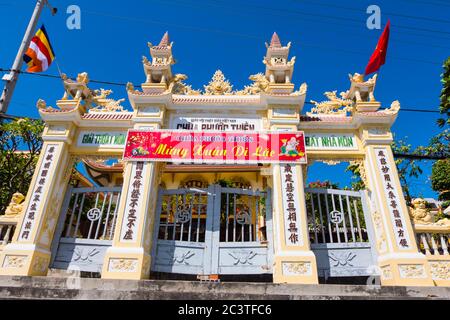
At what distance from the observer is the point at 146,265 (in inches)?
243

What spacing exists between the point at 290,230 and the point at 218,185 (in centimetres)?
217

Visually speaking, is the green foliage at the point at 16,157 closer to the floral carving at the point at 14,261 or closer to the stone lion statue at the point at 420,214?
the floral carving at the point at 14,261

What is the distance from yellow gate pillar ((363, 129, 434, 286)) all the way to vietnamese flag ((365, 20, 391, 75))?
1907 mm

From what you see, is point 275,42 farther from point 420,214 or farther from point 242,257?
point 242,257

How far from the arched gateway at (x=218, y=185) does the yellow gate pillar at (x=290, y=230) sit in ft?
0.07

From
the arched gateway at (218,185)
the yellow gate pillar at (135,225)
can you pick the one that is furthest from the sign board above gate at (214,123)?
the yellow gate pillar at (135,225)

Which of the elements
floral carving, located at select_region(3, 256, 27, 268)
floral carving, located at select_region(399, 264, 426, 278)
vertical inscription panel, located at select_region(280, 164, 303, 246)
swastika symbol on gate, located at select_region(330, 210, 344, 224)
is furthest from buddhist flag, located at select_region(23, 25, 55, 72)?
floral carving, located at select_region(399, 264, 426, 278)

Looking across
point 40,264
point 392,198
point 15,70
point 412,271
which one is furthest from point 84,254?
point 392,198

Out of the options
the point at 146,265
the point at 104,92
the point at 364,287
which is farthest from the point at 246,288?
the point at 104,92

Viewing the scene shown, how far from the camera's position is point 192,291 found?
4570 mm

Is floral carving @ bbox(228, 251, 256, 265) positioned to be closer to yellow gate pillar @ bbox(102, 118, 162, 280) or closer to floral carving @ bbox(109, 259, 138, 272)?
yellow gate pillar @ bbox(102, 118, 162, 280)

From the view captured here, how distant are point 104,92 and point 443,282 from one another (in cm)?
966
